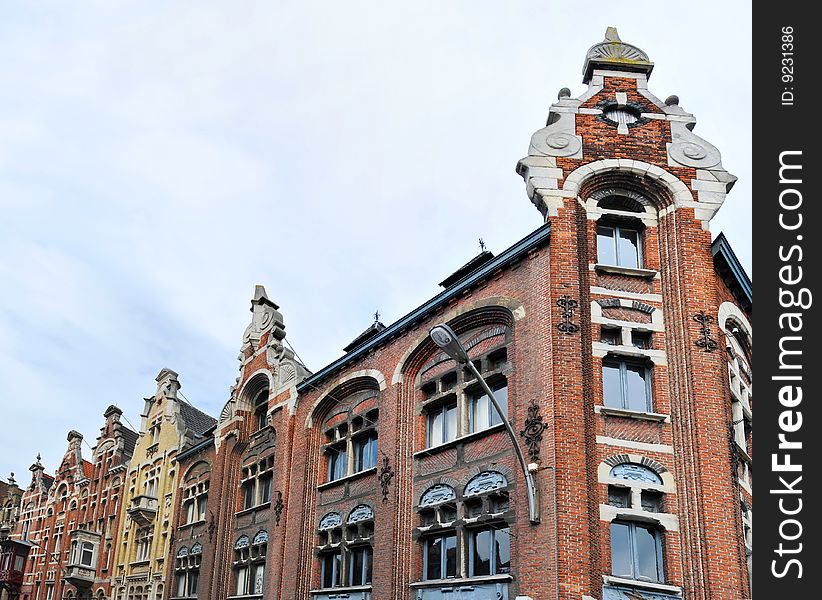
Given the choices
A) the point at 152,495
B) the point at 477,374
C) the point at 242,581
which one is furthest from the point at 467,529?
the point at 152,495

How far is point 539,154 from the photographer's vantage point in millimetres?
21500

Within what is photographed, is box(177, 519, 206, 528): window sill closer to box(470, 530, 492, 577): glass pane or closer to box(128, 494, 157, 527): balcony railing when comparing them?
box(128, 494, 157, 527): balcony railing

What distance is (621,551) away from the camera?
1791cm

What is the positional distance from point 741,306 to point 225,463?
70.6 ft

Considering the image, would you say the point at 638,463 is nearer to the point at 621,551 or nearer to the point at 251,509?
the point at 621,551

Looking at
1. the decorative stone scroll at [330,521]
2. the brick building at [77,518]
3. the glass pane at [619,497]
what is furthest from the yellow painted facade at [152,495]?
the glass pane at [619,497]

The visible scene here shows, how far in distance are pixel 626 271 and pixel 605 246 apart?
1.13m

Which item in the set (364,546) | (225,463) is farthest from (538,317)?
(225,463)

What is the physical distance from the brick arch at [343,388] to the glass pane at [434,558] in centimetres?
545

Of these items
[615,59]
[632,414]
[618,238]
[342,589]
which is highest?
[615,59]

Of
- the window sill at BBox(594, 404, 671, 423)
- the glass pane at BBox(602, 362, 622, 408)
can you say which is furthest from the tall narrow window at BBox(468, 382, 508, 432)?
the window sill at BBox(594, 404, 671, 423)

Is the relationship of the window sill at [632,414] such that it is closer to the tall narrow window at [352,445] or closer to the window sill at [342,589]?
the tall narrow window at [352,445]

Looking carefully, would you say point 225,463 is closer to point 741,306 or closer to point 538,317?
point 538,317

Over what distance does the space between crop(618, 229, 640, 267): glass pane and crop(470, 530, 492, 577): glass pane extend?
24.7 feet
